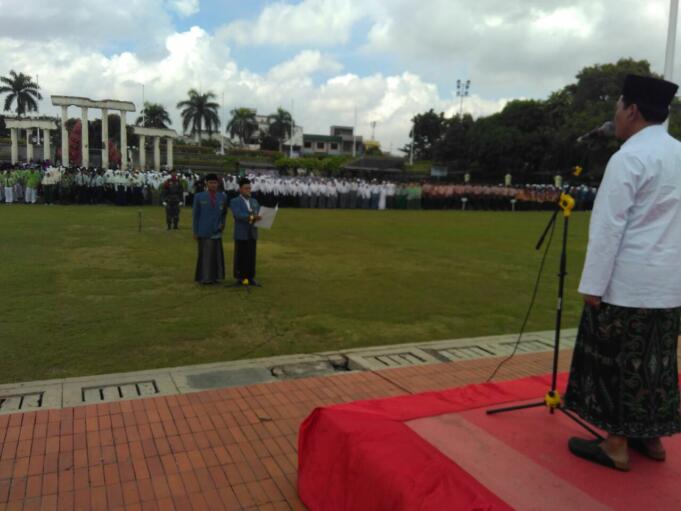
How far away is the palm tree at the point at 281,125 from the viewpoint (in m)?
85.1

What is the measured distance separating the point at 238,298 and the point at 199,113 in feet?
238

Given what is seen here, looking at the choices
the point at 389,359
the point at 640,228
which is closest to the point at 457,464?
the point at 640,228

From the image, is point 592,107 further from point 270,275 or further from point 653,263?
point 653,263

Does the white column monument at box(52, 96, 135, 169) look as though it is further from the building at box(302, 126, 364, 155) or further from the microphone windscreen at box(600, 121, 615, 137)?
the building at box(302, 126, 364, 155)

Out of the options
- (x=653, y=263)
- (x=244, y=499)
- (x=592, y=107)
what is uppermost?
(x=592, y=107)

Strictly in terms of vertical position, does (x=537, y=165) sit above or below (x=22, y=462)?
above

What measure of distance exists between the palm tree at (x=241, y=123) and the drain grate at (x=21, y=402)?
83.6 m

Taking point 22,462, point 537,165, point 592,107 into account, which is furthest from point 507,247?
point 537,165

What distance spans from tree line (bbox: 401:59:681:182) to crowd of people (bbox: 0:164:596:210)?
9942 millimetres

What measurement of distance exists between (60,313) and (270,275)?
3.62m

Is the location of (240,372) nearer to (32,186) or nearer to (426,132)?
(32,186)

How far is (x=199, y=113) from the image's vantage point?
249 feet

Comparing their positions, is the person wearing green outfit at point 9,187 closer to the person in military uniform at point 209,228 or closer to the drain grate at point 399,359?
the person in military uniform at point 209,228

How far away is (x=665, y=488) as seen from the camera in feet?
8.52
